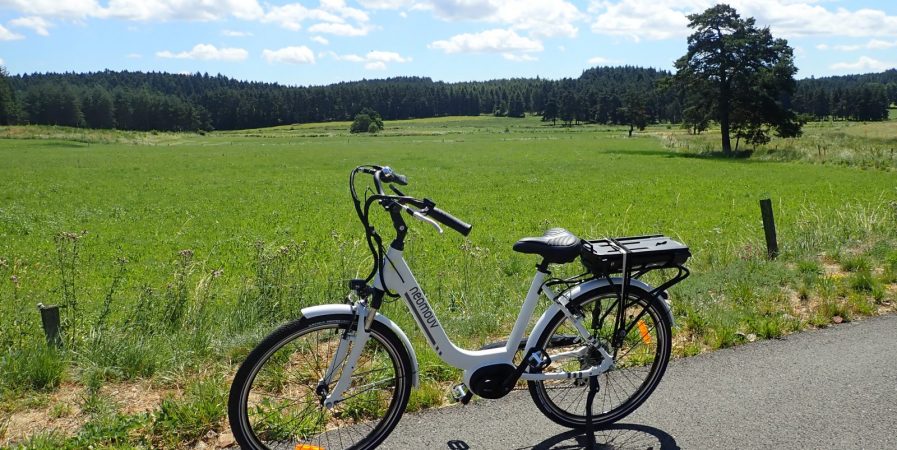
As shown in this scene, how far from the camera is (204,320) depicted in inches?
222

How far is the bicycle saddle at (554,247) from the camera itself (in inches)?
138

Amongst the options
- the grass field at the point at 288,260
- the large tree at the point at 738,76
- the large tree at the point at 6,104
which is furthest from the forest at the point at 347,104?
the grass field at the point at 288,260

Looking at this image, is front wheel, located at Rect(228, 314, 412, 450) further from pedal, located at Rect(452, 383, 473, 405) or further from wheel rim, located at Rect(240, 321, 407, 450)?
pedal, located at Rect(452, 383, 473, 405)

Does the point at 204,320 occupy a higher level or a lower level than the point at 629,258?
lower

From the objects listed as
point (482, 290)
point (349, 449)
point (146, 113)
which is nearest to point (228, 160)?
point (482, 290)

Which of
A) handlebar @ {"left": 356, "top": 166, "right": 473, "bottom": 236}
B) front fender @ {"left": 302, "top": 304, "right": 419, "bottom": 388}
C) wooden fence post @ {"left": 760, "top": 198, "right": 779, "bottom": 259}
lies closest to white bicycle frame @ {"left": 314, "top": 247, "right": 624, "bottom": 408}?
front fender @ {"left": 302, "top": 304, "right": 419, "bottom": 388}

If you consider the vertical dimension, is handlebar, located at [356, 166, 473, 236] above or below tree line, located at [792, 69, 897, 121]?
below

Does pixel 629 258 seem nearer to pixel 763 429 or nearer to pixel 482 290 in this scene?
pixel 763 429

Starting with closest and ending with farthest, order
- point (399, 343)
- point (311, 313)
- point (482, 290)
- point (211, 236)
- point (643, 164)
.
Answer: point (311, 313), point (399, 343), point (482, 290), point (211, 236), point (643, 164)

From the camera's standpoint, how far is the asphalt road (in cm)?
361

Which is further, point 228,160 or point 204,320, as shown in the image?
point 228,160

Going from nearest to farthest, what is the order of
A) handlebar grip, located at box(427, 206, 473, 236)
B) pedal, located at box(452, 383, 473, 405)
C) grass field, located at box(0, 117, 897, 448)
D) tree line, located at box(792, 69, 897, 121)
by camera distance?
1. handlebar grip, located at box(427, 206, 473, 236)
2. pedal, located at box(452, 383, 473, 405)
3. grass field, located at box(0, 117, 897, 448)
4. tree line, located at box(792, 69, 897, 121)

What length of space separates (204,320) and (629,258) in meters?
3.99

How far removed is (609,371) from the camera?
3.94 m
